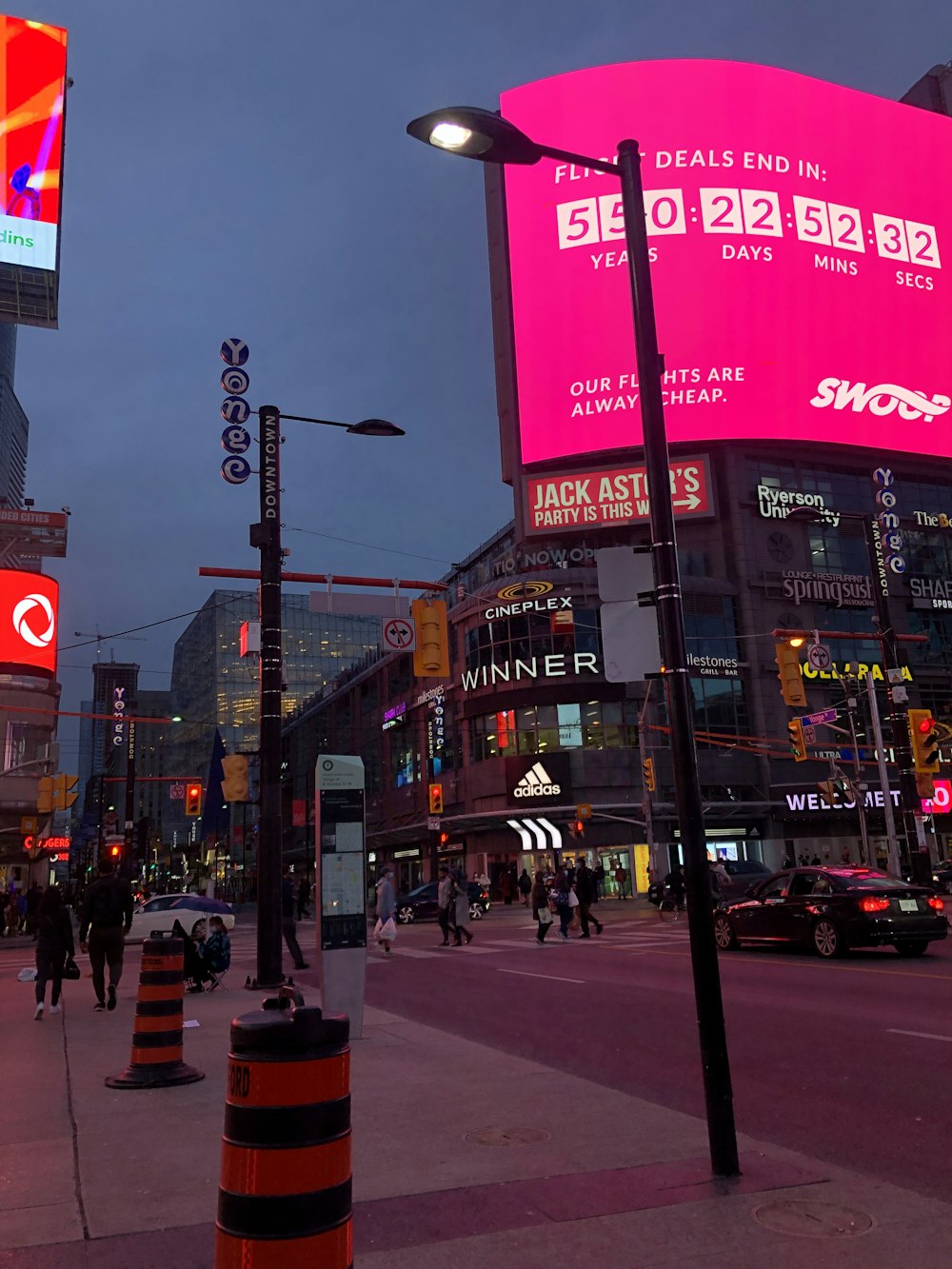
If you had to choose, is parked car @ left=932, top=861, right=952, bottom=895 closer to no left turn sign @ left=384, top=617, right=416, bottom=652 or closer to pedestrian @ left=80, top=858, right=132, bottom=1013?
no left turn sign @ left=384, top=617, right=416, bottom=652

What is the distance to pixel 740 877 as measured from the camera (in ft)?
107

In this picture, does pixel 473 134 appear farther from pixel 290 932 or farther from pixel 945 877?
pixel 945 877

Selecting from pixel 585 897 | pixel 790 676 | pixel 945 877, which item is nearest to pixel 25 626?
pixel 585 897

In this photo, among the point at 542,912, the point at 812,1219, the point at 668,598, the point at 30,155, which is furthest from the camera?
the point at 30,155

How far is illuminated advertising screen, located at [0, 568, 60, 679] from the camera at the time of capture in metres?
33.0

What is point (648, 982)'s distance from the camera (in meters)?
15.1

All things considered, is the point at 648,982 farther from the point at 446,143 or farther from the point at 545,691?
the point at 545,691

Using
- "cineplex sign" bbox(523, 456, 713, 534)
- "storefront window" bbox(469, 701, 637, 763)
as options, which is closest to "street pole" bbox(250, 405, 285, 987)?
"storefront window" bbox(469, 701, 637, 763)

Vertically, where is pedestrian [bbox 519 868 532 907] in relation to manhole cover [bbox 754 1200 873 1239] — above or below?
above

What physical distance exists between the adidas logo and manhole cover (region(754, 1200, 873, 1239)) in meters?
47.8

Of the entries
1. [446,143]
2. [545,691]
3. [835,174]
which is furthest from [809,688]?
[446,143]

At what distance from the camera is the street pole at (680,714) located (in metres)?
5.54

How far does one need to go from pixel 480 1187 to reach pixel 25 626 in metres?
31.7

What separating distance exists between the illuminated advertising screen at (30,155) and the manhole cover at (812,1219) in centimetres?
4500
